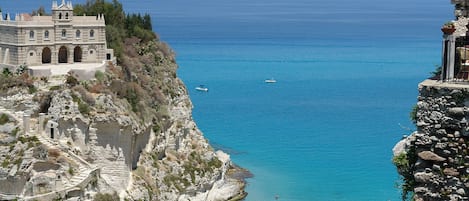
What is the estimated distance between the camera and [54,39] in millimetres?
38500

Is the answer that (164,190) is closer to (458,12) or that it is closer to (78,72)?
(78,72)

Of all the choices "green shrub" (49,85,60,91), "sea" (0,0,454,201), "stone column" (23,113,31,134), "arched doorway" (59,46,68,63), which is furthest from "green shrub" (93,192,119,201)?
"sea" (0,0,454,201)

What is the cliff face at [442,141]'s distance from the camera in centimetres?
798

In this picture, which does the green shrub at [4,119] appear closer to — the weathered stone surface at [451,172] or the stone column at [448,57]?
the stone column at [448,57]

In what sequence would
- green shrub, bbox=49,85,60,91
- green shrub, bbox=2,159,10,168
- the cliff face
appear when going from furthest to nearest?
green shrub, bbox=49,85,60,91 < green shrub, bbox=2,159,10,168 < the cliff face

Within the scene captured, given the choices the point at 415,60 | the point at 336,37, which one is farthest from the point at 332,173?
the point at 336,37

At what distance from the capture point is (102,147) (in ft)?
117

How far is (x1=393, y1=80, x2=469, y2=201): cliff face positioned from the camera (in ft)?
26.2

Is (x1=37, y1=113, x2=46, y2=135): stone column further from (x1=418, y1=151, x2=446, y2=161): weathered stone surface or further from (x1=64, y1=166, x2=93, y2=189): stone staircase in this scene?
(x1=418, y1=151, x2=446, y2=161): weathered stone surface

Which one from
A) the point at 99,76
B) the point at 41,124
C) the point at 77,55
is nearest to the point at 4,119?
the point at 41,124

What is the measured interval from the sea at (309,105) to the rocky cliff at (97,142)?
221 inches

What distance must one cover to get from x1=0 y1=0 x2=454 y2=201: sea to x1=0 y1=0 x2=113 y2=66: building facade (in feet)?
32.5

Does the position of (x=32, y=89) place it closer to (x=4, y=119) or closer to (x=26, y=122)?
(x=26, y=122)

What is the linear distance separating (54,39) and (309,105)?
33491 mm
